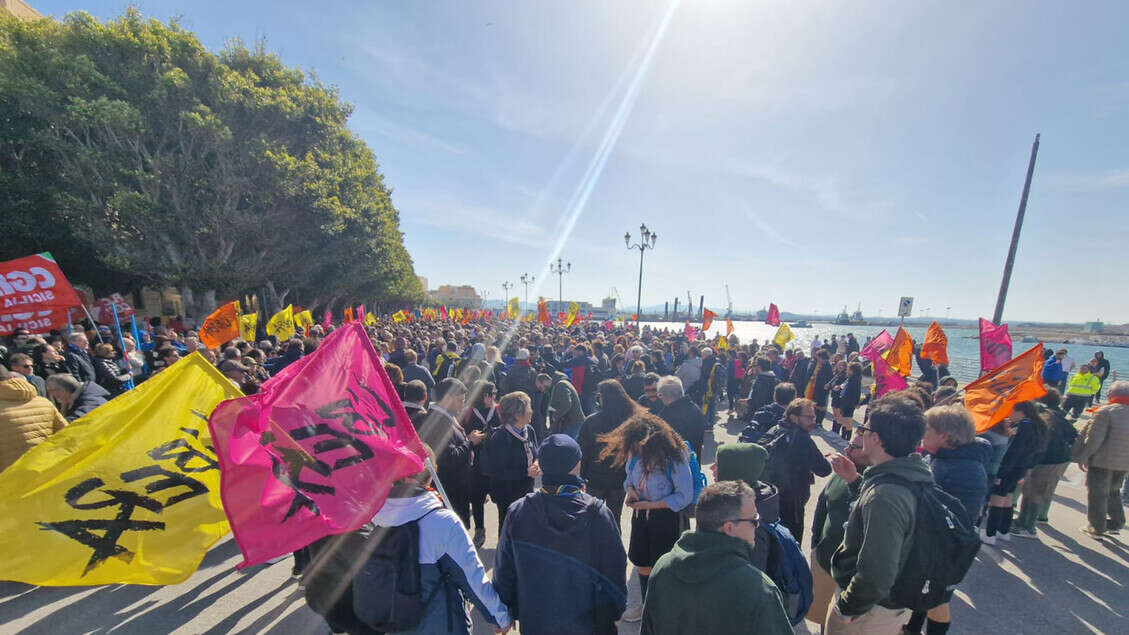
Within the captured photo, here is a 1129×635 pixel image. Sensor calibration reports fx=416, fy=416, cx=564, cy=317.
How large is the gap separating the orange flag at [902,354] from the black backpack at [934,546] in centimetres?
654

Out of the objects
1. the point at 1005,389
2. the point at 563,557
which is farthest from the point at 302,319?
the point at 1005,389

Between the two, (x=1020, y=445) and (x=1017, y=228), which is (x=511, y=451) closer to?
(x=1020, y=445)

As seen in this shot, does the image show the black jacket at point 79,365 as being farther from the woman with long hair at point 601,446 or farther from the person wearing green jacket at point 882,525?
the person wearing green jacket at point 882,525

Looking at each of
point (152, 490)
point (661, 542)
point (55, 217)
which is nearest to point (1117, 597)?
point (661, 542)

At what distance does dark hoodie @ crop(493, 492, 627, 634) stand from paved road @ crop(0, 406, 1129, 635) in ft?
5.94

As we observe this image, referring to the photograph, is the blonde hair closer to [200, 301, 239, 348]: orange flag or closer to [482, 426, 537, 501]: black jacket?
[482, 426, 537, 501]: black jacket

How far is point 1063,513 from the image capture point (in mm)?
5781

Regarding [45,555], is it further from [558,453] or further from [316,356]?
[558,453]

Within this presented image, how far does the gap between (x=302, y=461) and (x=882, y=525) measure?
300 cm

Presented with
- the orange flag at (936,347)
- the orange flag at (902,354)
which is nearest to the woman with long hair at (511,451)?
the orange flag at (902,354)

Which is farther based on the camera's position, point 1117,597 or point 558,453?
point 1117,597

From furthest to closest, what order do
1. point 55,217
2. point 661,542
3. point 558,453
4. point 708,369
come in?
point 55,217 → point 708,369 → point 661,542 → point 558,453

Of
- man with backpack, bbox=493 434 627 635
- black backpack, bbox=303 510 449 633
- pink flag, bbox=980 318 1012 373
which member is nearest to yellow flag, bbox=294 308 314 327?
black backpack, bbox=303 510 449 633

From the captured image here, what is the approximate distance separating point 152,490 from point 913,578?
14.0ft
